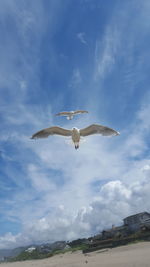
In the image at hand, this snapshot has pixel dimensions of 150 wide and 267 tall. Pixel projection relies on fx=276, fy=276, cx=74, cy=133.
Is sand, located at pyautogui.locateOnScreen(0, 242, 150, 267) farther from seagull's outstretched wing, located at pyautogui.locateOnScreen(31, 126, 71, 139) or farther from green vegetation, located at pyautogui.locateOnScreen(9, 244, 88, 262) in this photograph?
green vegetation, located at pyautogui.locateOnScreen(9, 244, 88, 262)

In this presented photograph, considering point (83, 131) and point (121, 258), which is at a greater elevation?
point (83, 131)

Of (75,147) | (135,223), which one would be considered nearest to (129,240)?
(75,147)

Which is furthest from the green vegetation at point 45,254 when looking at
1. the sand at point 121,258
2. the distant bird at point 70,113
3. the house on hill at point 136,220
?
the distant bird at point 70,113

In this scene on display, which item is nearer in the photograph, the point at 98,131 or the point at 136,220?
the point at 98,131

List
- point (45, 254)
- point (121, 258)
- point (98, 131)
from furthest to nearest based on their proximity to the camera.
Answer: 1. point (45, 254)
2. point (121, 258)
3. point (98, 131)

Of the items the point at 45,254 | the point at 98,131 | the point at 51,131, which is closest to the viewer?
the point at 98,131

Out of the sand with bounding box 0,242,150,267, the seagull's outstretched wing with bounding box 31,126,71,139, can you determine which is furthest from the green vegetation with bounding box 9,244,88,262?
the seagull's outstretched wing with bounding box 31,126,71,139

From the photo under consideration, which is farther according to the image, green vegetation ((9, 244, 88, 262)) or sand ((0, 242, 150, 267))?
green vegetation ((9, 244, 88, 262))

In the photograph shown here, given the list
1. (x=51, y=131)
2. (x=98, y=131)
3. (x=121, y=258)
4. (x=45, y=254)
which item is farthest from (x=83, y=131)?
(x=45, y=254)

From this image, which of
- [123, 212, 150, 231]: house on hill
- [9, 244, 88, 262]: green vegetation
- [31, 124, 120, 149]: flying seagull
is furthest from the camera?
[123, 212, 150, 231]: house on hill

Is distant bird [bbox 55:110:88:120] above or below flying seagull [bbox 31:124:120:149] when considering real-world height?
above

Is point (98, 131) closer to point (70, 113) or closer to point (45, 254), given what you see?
point (70, 113)

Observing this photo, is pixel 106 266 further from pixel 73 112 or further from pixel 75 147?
pixel 73 112

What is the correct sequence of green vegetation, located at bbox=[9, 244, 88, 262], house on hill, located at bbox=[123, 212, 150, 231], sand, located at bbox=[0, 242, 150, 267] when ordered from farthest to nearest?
1. house on hill, located at bbox=[123, 212, 150, 231]
2. green vegetation, located at bbox=[9, 244, 88, 262]
3. sand, located at bbox=[0, 242, 150, 267]
